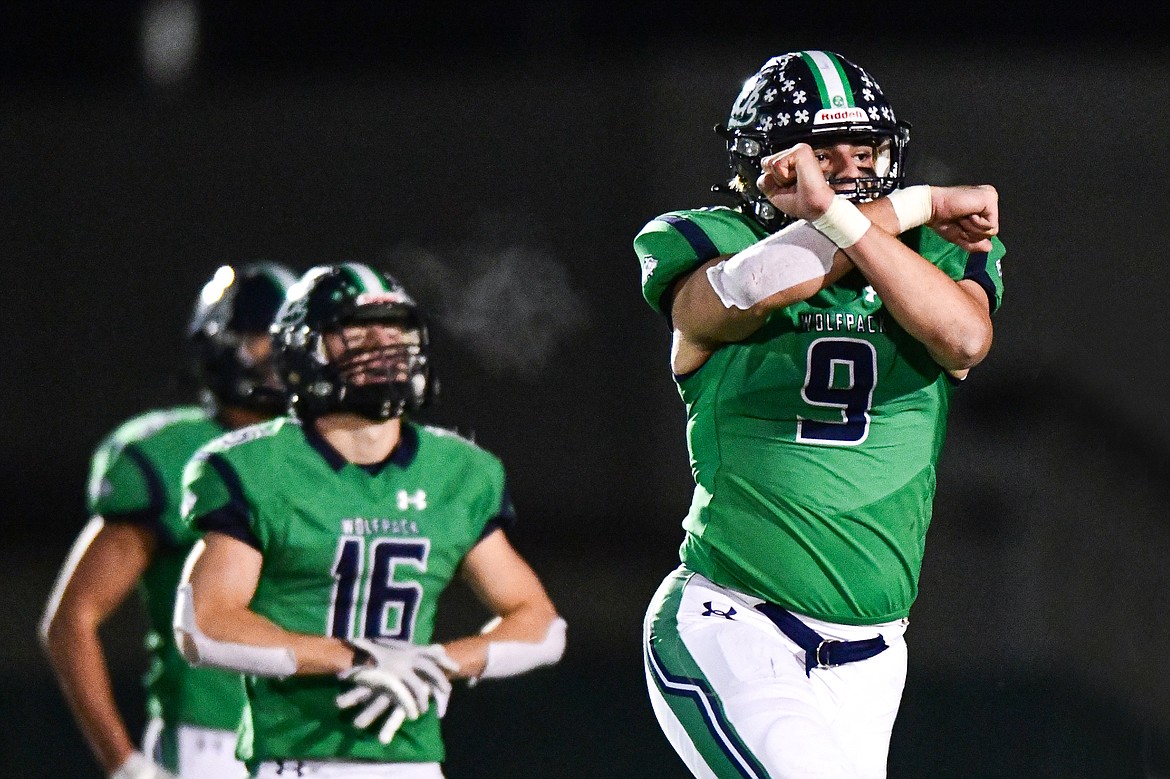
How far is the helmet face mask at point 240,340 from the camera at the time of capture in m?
5.14

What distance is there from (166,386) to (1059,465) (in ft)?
15.8

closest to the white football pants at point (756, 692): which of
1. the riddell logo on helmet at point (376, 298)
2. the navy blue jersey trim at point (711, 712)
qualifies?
the navy blue jersey trim at point (711, 712)

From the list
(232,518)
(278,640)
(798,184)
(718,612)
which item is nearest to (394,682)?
(278,640)

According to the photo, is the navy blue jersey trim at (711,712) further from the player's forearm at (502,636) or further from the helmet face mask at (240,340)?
the helmet face mask at (240,340)

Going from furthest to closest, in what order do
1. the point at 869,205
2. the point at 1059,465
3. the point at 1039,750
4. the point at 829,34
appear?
the point at 829,34, the point at 1059,465, the point at 1039,750, the point at 869,205

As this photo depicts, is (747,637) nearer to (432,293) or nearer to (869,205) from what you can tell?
(869,205)

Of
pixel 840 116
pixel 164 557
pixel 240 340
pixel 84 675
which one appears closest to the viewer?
pixel 840 116

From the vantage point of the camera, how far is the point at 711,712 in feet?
11.4

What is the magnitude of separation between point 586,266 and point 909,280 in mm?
6312

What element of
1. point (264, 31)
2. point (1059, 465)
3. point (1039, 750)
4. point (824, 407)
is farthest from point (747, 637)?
point (264, 31)

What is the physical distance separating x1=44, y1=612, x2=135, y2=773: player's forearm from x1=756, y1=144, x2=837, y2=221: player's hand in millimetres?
2059

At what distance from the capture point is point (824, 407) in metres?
3.58

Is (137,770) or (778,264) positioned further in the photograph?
(137,770)

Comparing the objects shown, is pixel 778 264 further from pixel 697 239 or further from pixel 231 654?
pixel 231 654
